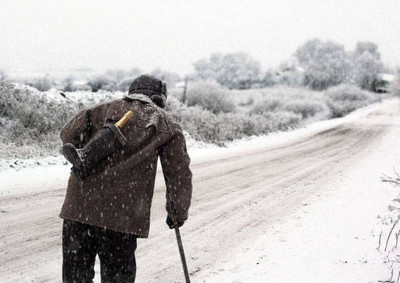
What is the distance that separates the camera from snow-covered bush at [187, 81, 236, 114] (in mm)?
28898

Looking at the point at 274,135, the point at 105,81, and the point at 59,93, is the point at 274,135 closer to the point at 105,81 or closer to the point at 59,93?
the point at 59,93

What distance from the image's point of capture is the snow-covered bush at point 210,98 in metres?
28.9

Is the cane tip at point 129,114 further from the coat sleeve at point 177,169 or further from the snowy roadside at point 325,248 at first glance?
the snowy roadside at point 325,248

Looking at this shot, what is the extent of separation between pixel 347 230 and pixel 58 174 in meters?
5.88

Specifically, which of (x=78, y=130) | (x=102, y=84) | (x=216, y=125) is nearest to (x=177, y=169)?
(x=78, y=130)

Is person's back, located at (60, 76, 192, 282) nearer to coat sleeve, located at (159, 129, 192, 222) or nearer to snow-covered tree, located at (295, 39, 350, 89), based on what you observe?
coat sleeve, located at (159, 129, 192, 222)

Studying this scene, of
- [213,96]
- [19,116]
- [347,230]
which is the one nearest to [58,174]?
[19,116]

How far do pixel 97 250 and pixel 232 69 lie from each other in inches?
3864

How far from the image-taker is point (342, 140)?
1670 centimetres

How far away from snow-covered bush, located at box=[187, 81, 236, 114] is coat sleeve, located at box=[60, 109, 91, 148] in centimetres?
2561

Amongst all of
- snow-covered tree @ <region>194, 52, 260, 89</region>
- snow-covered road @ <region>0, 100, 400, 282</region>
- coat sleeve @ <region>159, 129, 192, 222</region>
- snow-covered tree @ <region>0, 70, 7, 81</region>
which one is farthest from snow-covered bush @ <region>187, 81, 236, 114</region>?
snow-covered tree @ <region>194, 52, 260, 89</region>

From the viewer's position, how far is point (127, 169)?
8.25 ft

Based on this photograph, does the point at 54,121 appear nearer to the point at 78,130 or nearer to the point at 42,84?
the point at 78,130

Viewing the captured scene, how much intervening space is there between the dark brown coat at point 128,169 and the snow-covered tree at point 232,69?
292 ft
